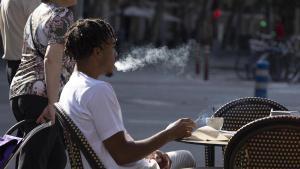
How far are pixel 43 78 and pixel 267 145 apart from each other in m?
1.88

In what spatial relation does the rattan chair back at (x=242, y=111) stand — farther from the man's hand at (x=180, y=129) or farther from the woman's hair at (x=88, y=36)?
the woman's hair at (x=88, y=36)

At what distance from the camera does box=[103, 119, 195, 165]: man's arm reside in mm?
4227

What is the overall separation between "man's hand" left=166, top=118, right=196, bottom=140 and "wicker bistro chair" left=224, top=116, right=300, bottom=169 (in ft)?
0.89

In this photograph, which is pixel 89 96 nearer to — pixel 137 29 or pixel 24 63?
pixel 24 63

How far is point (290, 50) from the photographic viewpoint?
24.2 m

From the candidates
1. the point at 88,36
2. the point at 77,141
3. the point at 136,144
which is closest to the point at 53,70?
the point at 88,36

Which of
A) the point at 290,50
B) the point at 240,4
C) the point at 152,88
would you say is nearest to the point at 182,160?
the point at 152,88

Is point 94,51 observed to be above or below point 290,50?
above

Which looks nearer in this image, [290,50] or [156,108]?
[156,108]

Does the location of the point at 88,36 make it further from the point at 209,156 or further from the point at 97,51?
the point at 209,156

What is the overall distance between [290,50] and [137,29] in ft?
170

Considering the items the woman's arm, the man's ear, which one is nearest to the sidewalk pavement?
the woman's arm

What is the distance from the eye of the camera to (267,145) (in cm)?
414

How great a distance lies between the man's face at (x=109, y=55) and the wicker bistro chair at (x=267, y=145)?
740mm
